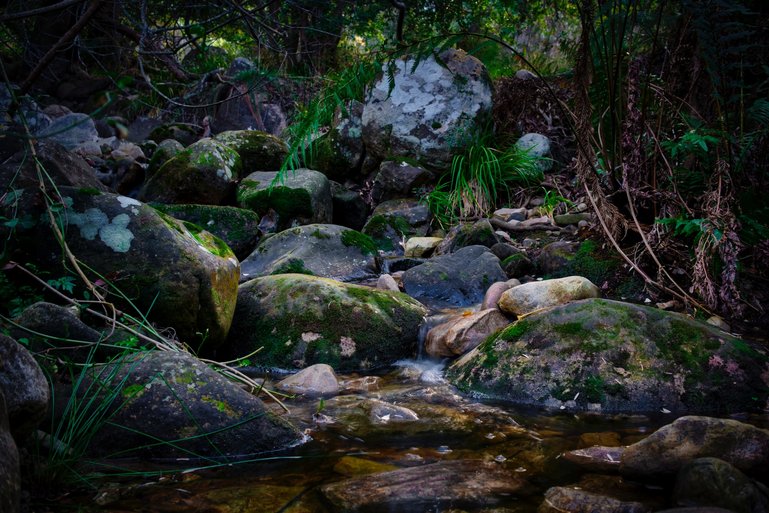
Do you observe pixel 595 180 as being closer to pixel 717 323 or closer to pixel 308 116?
pixel 717 323

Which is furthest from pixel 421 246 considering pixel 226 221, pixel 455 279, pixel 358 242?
pixel 226 221

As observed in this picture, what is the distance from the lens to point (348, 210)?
870cm

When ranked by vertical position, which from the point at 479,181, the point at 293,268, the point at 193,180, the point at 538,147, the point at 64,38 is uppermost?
the point at 64,38

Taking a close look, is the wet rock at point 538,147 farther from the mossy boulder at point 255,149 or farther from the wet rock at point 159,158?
the wet rock at point 159,158


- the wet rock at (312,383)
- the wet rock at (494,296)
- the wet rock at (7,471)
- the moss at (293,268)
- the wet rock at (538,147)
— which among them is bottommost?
the wet rock at (312,383)

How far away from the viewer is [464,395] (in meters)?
3.52

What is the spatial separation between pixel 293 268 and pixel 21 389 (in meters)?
4.13

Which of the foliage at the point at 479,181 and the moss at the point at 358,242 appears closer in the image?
the moss at the point at 358,242

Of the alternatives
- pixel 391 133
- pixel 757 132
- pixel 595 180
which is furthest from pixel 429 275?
pixel 391 133

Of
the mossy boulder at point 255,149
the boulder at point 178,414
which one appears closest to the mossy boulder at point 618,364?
the boulder at point 178,414

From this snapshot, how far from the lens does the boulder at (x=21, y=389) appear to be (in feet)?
6.10

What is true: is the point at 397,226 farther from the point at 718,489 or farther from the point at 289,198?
the point at 718,489

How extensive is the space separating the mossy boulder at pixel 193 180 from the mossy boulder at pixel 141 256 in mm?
4138

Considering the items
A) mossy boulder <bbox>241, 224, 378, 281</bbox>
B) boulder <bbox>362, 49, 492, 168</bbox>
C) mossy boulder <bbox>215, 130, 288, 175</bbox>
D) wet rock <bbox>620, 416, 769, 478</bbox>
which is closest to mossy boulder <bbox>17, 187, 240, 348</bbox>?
mossy boulder <bbox>241, 224, 378, 281</bbox>
